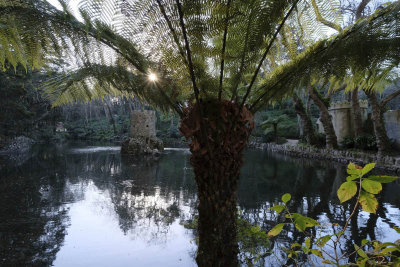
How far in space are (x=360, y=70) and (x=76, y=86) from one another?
2504 millimetres

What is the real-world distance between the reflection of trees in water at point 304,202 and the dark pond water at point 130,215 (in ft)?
0.04

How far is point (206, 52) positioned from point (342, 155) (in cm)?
850

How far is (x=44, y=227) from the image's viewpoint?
296 cm

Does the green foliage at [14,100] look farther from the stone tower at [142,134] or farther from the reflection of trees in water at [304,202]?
the reflection of trees in water at [304,202]

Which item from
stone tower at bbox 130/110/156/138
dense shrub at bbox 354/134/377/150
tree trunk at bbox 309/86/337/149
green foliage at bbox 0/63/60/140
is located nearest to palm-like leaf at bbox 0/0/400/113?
tree trunk at bbox 309/86/337/149

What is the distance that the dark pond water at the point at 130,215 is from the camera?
7.88 feet

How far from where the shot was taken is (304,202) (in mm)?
3988

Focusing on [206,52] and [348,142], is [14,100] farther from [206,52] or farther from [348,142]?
[348,142]

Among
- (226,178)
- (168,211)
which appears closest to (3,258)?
(168,211)

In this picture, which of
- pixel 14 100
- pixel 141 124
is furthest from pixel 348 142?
pixel 14 100

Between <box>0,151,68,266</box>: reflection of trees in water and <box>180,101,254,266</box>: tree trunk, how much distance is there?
1536mm

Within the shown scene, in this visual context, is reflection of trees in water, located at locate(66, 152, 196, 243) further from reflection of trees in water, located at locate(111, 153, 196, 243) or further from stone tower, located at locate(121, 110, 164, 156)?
stone tower, located at locate(121, 110, 164, 156)

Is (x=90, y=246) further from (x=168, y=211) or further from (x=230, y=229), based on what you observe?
(x=230, y=229)

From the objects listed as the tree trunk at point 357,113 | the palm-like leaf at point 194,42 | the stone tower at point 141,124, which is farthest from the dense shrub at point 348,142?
the palm-like leaf at point 194,42
